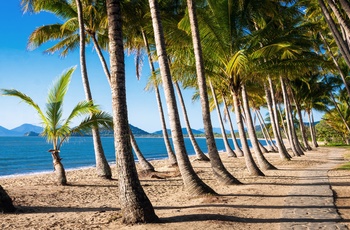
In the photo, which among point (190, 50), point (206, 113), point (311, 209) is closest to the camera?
point (311, 209)

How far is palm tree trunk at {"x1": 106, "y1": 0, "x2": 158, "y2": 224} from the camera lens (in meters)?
5.15

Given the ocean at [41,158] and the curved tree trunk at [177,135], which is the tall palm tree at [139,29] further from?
the ocean at [41,158]

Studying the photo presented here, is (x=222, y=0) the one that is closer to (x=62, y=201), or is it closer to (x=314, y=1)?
(x=314, y=1)

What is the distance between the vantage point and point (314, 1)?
51.1 ft

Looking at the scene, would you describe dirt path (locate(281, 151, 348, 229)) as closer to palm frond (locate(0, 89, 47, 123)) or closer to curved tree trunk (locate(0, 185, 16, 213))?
curved tree trunk (locate(0, 185, 16, 213))

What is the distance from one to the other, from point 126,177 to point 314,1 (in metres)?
15.2

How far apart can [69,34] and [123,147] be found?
43.2 ft

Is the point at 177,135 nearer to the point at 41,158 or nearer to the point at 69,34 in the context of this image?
the point at 69,34

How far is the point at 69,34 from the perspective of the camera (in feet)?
53.5

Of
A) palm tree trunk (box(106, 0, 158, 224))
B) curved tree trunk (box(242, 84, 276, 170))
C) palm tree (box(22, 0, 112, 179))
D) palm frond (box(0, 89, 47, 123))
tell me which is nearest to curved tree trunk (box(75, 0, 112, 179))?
palm tree (box(22, 0, 112, 179))

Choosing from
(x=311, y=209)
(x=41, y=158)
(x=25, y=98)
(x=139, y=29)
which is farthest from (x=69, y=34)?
(x=41, y=158)

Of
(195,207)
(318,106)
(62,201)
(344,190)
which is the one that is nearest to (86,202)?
(62,201)

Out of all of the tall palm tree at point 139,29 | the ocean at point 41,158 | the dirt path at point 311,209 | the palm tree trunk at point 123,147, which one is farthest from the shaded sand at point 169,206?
the ocean at point 41,158

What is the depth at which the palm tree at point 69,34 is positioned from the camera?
11953mm
